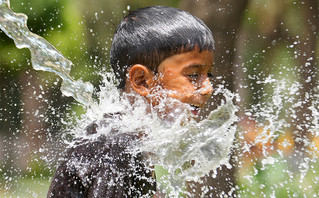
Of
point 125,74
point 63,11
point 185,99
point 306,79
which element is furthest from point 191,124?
point 63,11

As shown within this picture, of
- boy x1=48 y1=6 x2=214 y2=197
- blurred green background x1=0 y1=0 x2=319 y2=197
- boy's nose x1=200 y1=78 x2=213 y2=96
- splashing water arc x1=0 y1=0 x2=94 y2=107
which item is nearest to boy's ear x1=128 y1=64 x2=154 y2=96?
boy x1=48 y1=6 x2=214 y2=197

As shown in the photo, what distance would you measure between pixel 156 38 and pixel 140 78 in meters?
0.14

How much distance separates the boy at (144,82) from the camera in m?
1.32

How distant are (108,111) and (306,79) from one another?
2084 millimetres

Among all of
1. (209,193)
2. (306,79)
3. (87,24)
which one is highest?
(87,24)

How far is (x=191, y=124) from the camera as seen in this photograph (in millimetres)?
1496

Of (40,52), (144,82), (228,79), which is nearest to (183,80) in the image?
(144,82)

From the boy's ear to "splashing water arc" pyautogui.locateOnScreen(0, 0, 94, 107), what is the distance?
10.8 inches

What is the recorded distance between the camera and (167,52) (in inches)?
59.7

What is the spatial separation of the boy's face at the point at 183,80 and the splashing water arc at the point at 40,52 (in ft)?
1.12

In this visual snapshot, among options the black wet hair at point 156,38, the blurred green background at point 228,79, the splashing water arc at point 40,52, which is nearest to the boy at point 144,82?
the black wet hair at point 156,38

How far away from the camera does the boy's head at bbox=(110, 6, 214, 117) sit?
1.50 m

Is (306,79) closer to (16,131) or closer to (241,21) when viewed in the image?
(241,21)

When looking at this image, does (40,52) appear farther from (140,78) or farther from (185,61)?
(185,61)
